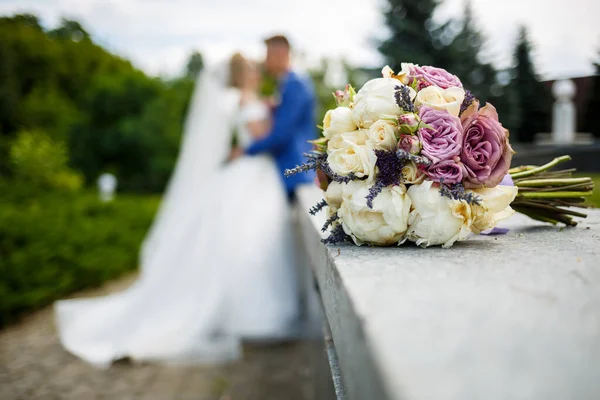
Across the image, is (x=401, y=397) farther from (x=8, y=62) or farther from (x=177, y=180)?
(x=8, y=62)

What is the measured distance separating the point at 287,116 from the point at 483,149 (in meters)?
3.38

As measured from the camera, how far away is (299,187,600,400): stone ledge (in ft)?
1.79

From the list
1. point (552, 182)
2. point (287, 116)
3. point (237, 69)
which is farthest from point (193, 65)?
point (552, 182)

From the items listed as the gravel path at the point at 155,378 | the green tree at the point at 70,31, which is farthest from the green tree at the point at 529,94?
the green tree at the point at 70,31

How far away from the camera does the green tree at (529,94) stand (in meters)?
21.5

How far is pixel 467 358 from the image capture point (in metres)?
0.59

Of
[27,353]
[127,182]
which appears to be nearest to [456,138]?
[27,353]

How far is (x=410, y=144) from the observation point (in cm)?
135

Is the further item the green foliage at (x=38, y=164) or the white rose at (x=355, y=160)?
the green foliage at (x=38, y=164)

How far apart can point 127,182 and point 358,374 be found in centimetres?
2745

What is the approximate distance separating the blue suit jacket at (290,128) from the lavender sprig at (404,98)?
3.28 metres

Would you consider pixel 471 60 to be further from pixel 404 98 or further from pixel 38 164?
pixel 404 98

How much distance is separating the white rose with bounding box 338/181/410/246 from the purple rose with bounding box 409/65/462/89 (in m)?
0.33

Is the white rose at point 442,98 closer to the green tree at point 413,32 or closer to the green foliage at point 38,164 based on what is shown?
the green tree at point 413,32
